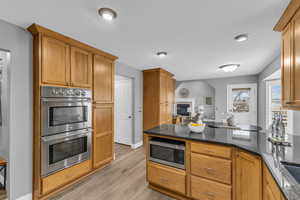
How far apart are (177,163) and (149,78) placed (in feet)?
9.36

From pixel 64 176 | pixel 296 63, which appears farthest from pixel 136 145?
pixel 296 63

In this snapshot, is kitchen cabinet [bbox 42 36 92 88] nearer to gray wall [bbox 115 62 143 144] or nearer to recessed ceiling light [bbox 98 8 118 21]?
recessed ceiling light [bbox 98 8 118 21]

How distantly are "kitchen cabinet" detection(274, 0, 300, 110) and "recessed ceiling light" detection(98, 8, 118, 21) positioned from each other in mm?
1787

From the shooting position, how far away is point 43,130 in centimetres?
184

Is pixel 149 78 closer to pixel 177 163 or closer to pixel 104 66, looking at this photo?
pixel 104 66

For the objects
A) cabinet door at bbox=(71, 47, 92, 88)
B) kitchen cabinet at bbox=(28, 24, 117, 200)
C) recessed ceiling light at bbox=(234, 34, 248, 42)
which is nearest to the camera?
kitchen cabinet at bbox=(28, 24, 117, 200)

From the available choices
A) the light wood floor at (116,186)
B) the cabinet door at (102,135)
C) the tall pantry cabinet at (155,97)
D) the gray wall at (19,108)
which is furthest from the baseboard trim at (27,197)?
the tall pantry cabinet at (155,97)

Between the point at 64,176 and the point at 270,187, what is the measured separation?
2538 millimetres

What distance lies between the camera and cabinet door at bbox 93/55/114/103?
2596mm

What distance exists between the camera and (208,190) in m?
1.68

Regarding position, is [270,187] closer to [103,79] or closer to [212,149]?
[212,149]

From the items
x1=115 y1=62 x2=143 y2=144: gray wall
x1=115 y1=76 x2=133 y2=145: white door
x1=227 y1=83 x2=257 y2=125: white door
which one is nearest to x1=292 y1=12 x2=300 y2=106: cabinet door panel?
x1=115 y1=62 x2=143 y2=144: gray wall

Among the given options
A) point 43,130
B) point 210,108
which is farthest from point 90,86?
point 210,108

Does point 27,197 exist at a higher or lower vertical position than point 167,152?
lower
